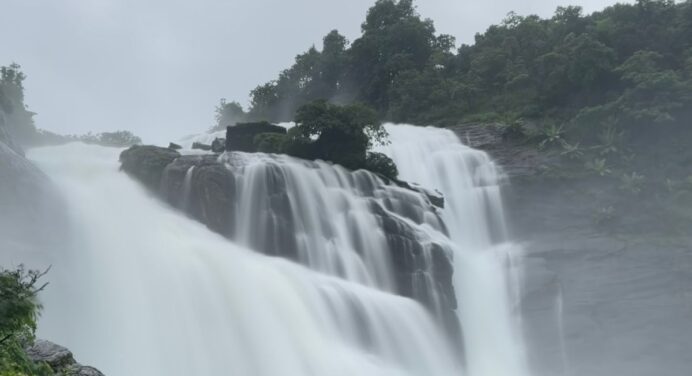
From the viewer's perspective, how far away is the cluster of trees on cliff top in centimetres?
4309

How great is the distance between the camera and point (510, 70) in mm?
52625

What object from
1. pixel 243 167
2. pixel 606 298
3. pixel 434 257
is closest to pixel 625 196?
pixel 606 298

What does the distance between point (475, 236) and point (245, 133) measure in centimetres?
1337

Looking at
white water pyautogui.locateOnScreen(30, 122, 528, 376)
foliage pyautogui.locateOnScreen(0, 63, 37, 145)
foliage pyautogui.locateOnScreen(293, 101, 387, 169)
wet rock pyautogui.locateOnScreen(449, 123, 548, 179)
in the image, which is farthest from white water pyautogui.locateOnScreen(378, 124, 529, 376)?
foliage pyautogui.locateOnScreen(0, 63, 37, 145)

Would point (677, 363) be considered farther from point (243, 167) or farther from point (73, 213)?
point (73, 213)

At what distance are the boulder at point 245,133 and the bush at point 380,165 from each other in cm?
633

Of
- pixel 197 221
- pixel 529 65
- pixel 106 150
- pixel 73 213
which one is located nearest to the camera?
pixel 73 213

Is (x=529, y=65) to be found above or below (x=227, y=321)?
above

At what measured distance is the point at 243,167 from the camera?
29.5 meters

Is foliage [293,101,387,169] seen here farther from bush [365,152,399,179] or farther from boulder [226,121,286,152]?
boulder [226,121,286,152]

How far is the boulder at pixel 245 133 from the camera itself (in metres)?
39.0

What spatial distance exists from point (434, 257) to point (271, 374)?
10519 mm

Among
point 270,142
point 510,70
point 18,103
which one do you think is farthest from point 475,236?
point 18,103

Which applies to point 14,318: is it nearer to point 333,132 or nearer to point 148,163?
point 148,163
